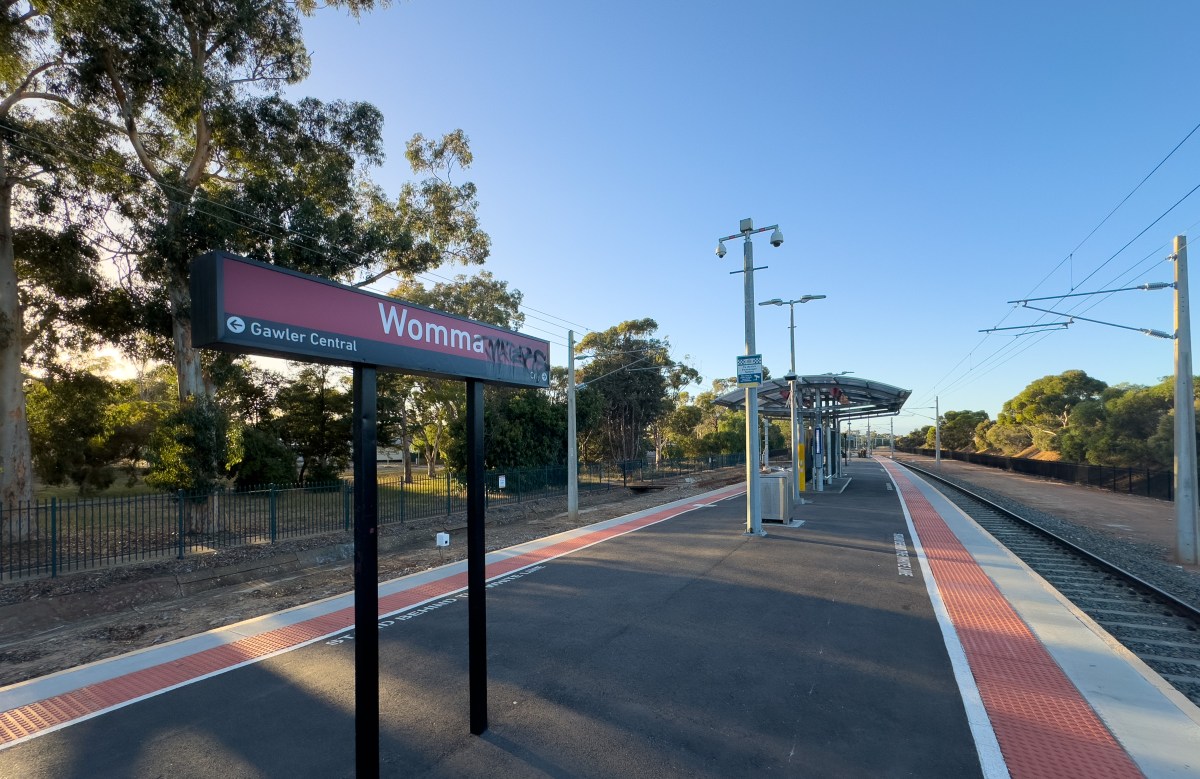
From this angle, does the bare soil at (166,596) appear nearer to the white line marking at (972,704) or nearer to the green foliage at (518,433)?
the white line marking at (972,704)

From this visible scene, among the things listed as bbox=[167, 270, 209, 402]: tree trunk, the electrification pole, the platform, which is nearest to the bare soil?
the platform

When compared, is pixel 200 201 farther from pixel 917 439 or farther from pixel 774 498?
pixel 917 439

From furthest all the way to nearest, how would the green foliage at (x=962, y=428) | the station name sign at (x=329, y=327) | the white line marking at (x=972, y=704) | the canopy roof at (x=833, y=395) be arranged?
1. the green foliage at (x=962, y=428)
2. the canopy roof at (x=833, y=395)
3. the white line marking at (x=972, y=704)
4. the station name sign at (x=329, y=327)

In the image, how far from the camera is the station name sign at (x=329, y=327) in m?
2.76

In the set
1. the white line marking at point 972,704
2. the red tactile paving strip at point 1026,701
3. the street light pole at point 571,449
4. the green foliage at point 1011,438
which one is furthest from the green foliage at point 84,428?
the green foliage at point 1011,438

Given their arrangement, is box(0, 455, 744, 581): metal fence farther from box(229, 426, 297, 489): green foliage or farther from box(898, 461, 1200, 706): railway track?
box(898, 461, 1200, 706): railway track

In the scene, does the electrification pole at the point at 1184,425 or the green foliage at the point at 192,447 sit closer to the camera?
the electrification pole at the point at 1184,425

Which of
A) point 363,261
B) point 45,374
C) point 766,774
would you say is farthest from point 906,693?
point 45,374

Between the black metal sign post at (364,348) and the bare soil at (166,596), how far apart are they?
5663mm

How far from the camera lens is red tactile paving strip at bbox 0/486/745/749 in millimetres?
4883

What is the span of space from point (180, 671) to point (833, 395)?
2781 cm

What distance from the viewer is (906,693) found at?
5.20 metres

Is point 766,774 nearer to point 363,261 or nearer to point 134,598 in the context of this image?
point 134,598

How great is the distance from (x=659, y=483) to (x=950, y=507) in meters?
16.2
